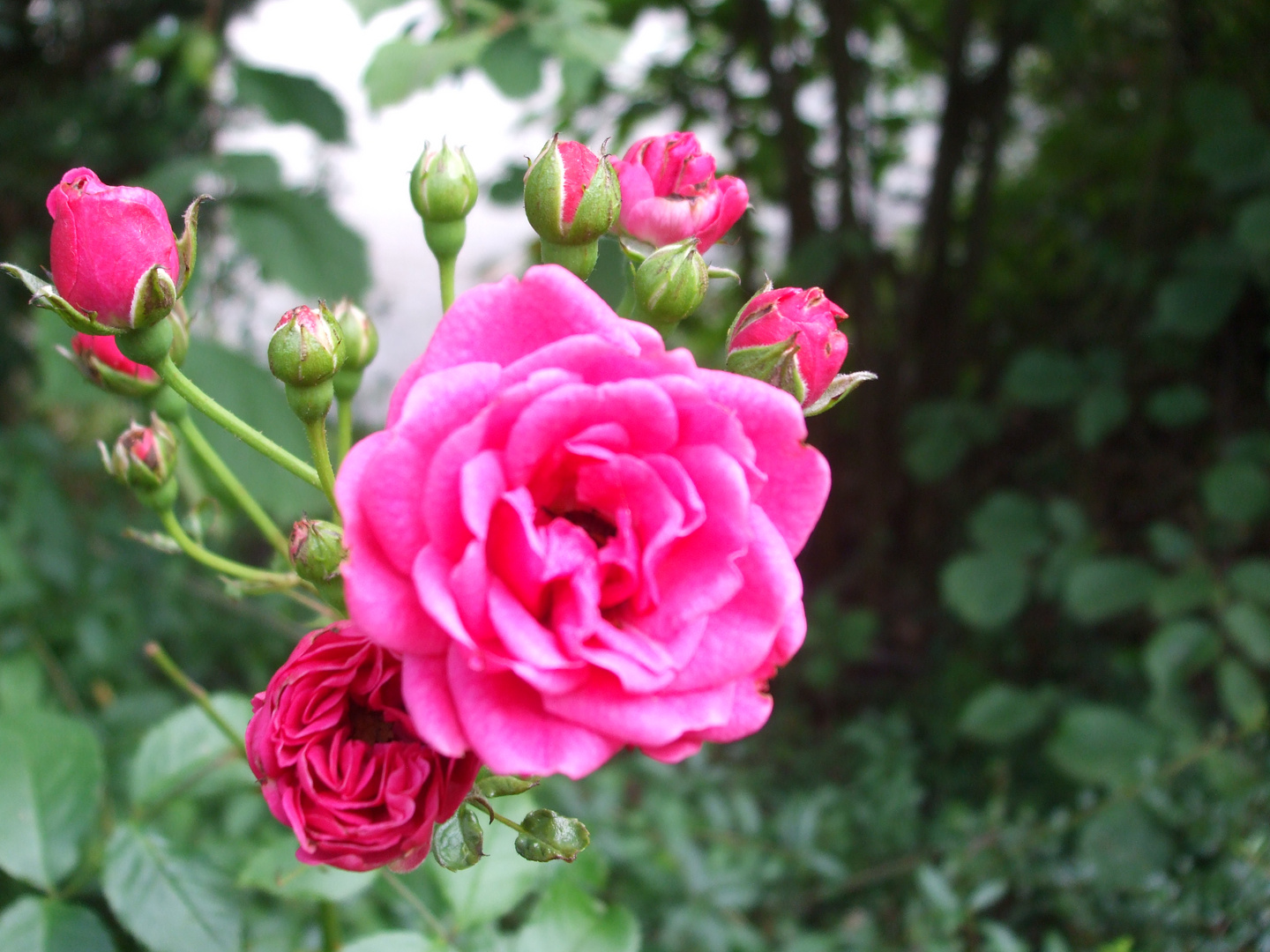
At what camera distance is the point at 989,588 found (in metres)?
1.94

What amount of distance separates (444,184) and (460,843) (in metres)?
0.48

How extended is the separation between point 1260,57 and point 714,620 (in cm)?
221

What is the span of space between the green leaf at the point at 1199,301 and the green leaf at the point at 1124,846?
36.1 inches

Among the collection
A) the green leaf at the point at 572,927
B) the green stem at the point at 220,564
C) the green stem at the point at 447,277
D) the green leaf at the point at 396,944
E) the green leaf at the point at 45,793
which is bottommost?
the green leaf at the point at 572,927

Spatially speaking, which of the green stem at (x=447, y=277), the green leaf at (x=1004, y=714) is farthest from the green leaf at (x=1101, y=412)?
the green stem at (x=447, y=277)

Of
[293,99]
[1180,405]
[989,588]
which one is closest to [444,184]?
[293,99]

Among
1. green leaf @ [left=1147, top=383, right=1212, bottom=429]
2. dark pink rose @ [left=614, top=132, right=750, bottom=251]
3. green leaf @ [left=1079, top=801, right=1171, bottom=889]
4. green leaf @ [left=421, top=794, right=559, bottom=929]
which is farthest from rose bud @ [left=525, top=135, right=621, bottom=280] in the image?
green leaf @ [left=1147, top=383, right=1212, bottom=429]

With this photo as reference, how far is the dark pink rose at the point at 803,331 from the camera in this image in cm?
60

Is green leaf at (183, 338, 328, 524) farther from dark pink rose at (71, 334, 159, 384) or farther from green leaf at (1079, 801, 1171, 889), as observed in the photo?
green leaf at (1079, 801, 1171, 889)

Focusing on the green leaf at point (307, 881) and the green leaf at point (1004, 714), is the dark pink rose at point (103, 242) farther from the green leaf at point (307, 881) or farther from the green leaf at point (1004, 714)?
the green leaf at point (1004, 714)

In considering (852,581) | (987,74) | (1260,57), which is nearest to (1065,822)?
(852,581)

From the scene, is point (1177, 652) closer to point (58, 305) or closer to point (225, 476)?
point (225, 476)

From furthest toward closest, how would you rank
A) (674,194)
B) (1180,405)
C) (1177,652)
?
(1180,405), (1177,652), (674,194)

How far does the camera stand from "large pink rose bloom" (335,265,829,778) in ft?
1.51
